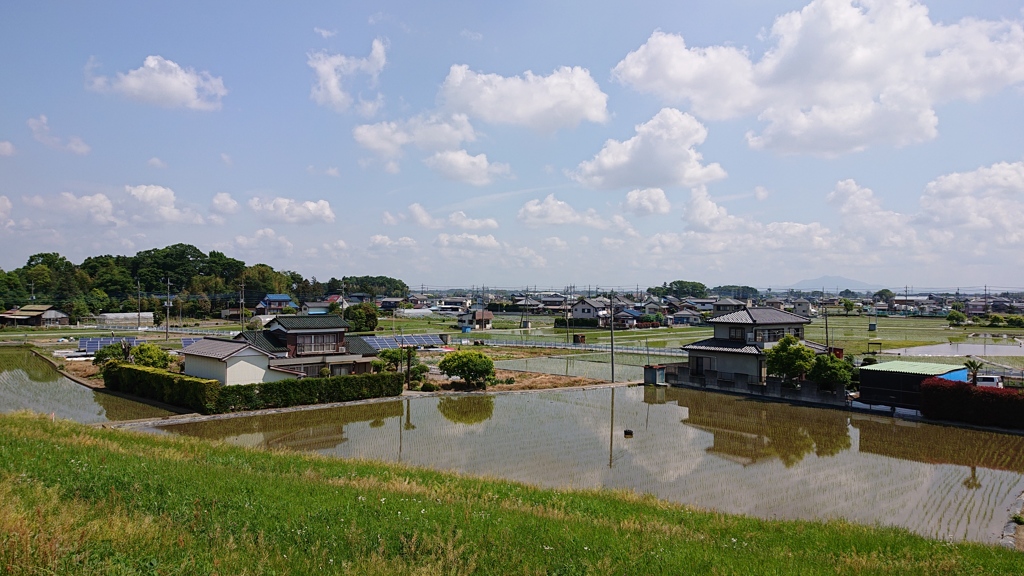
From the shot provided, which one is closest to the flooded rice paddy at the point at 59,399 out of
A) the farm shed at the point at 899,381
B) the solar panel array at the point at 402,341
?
the solar panel array at the point at 402,341

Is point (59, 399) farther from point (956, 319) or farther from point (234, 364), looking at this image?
point (956, 319)

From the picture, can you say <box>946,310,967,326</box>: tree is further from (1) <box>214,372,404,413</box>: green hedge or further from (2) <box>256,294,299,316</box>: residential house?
(2) <box>256,294,299,316</box>: residential house

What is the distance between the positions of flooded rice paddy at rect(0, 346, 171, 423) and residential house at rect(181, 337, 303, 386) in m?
3.11

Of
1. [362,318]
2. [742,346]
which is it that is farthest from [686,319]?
[742,346]

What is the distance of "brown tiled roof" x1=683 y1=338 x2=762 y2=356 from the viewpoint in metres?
32.0

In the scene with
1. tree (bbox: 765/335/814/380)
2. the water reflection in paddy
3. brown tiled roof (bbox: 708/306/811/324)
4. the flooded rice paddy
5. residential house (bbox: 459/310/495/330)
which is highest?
brown tiled roof (bbox: 708/306/811/324)

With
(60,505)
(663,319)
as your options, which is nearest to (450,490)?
(60,505)

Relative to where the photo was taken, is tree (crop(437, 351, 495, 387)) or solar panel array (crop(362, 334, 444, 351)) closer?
tree (crop(437, 351, 495, 387))

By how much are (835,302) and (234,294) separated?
143007 mm

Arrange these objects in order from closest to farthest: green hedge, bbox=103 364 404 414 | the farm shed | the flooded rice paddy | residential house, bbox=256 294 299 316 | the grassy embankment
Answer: the grassy embankment, the flooded rice paddy, green hedge, bbox=103 364 404 414, the farm shed, residential house, bbox=256 294 299 316

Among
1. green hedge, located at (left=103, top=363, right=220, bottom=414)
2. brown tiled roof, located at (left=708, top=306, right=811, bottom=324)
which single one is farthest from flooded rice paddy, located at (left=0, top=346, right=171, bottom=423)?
brown tiled roof, located at (left=708, top=306, right=811, bottom=324)

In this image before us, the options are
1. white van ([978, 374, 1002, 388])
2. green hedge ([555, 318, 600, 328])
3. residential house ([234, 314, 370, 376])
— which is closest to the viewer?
white van ([978, 374, 1002, 388])

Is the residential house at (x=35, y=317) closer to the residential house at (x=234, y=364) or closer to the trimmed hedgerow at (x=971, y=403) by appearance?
the residential house at (x=234, y=364)

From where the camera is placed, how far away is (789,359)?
28.7 metres
